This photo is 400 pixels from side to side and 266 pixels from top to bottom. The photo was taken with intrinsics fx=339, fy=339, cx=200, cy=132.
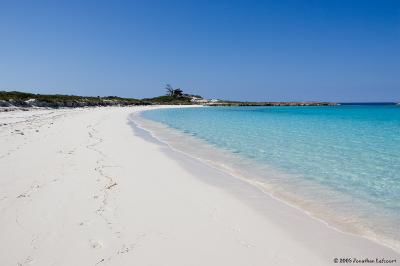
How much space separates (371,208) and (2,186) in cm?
659

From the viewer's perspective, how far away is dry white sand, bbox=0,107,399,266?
3715 mm

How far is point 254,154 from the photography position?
1154 cm

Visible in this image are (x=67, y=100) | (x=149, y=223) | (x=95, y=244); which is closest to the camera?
(x=95, y=244)

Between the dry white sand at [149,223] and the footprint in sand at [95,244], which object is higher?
the footprint in sand at [95,244]

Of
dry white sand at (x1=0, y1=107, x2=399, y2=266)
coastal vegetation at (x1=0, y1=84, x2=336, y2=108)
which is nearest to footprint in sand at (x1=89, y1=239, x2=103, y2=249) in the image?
dry white sand at (x1=0, y1=107, x2=399, y2=266)

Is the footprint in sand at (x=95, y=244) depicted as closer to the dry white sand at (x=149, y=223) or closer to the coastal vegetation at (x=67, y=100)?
the dry white sand at (x=149, y=223)

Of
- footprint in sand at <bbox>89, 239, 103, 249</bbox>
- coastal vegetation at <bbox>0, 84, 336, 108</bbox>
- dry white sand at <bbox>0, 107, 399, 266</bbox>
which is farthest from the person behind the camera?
coastal vegetation at <bbox>0, 84, 336, 108</bbox>

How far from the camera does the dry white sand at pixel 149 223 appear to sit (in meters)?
3.71

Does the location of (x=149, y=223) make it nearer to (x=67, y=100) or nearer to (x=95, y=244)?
(x=95, y=244)

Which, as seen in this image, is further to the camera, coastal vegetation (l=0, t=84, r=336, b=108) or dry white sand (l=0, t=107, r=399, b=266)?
coastal vegetation (l=0, t=84, r=336, b=108)

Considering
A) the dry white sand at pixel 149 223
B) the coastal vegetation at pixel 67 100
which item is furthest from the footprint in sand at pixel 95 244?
the coastal vegetation at pixel 67 100

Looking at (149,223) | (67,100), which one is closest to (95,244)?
(149,223)

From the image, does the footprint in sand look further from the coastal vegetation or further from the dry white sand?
the coastal vegetation

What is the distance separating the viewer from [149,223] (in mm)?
4660
